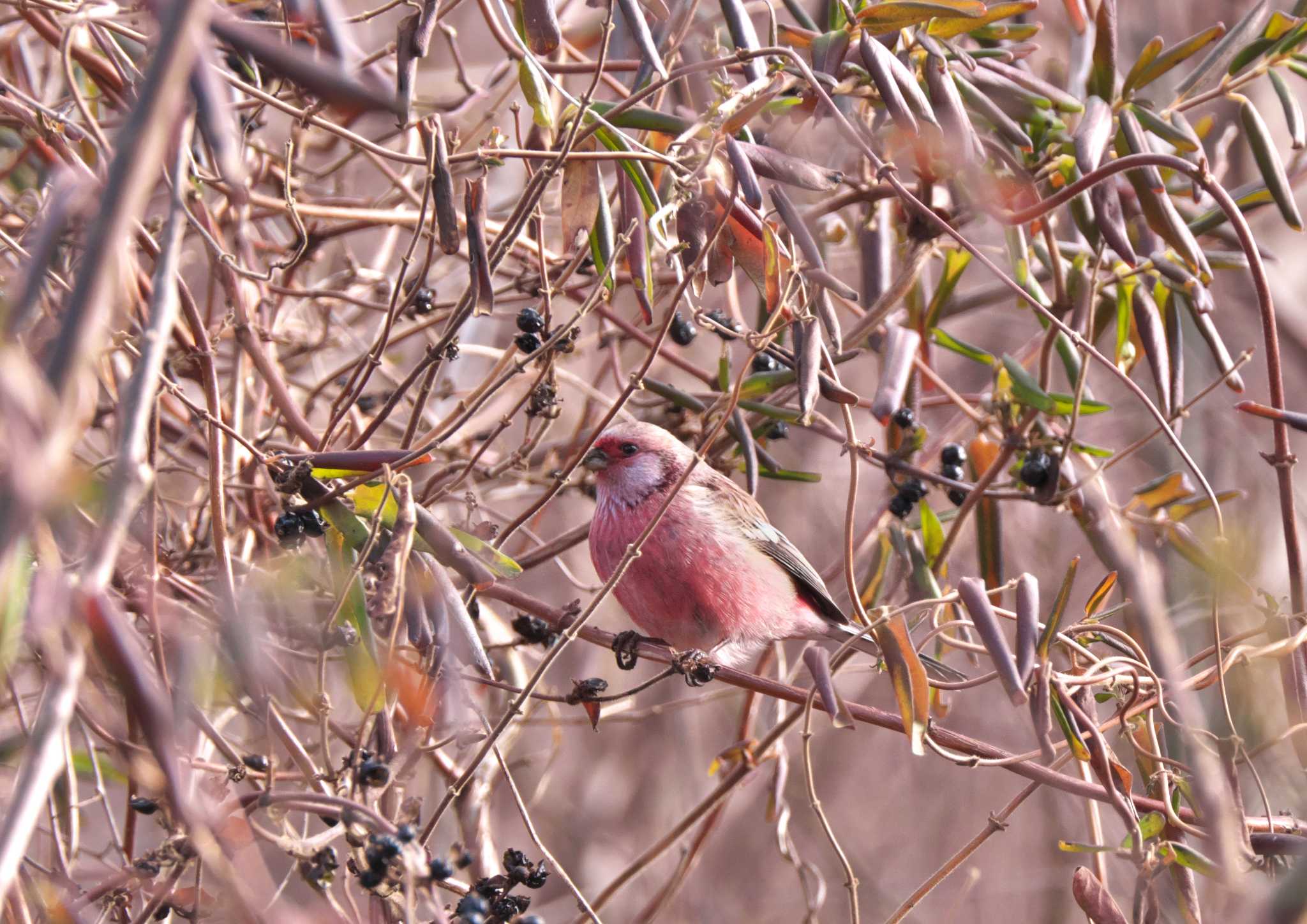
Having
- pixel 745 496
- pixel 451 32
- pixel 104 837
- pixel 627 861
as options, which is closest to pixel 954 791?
pixel 627 861

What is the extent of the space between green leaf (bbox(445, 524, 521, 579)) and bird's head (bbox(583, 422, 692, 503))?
1510 millimetres

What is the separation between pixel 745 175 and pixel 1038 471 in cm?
141

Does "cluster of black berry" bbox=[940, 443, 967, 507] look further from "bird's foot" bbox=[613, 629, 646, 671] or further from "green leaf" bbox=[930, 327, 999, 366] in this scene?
"bird's foot" bbox=[613, 629, 646, 671]

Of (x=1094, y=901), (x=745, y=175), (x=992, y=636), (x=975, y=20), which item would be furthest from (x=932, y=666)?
(x=975, y=20)

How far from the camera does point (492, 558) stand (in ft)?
8.47

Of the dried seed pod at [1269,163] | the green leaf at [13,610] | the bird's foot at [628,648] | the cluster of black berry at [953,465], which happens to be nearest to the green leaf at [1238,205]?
the dried seed pod at [1269,163]

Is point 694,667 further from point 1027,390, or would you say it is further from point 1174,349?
point 1174,349

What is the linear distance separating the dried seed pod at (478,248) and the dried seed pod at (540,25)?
0.46 meters

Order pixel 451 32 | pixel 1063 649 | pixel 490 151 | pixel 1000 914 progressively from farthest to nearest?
pixel 1000 914 → pixel 451 32 → pixel 1063 649 → pixel 490 151

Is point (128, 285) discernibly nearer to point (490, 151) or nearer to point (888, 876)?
point (490, 151)

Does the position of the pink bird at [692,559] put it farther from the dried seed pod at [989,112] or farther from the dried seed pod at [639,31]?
the dried seed pod at [639,31]

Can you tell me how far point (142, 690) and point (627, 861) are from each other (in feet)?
17.8

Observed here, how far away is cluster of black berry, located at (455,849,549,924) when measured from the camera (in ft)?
6.63

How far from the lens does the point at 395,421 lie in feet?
12.9
